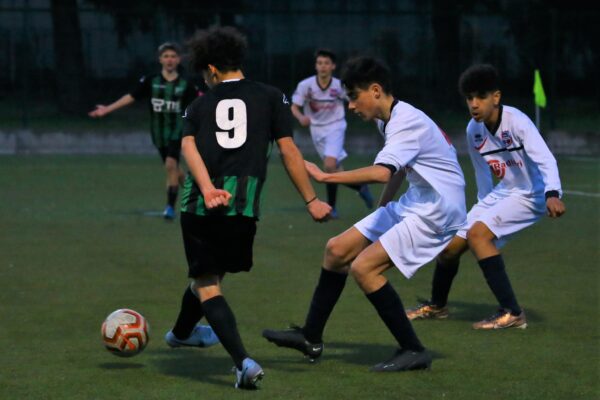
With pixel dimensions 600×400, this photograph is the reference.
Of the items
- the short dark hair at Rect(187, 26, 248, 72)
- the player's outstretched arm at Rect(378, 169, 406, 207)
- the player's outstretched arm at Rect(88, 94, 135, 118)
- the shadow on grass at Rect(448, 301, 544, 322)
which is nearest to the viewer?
A: the short dark hair at Rect(187, 26, 248, 72)

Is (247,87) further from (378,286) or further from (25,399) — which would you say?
(25,399)

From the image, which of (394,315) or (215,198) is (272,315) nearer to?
(394,315)

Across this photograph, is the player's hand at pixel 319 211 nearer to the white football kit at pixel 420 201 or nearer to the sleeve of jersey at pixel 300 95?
the white football kit at pixel 420 201

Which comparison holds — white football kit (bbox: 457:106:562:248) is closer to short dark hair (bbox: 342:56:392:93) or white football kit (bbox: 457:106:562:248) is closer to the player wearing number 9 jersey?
short dark hair (bbox: 342:56:392:93)

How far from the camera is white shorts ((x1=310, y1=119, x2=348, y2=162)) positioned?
55.1ft

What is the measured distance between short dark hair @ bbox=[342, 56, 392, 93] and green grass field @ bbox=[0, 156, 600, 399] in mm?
1529

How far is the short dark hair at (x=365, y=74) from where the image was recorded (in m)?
6.93

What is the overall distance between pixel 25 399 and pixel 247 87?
1.89m

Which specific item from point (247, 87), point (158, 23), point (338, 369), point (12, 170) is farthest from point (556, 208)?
point (158, 23)

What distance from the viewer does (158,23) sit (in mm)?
28906

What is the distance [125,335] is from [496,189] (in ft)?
9.60

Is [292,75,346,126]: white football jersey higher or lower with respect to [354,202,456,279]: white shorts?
lower

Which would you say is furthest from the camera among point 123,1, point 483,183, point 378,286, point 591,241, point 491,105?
point 123,1

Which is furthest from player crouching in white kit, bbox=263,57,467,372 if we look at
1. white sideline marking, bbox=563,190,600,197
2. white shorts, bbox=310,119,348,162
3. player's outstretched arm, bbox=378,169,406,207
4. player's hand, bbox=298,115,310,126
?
white sideline marking, bbox=563,190,600,197
